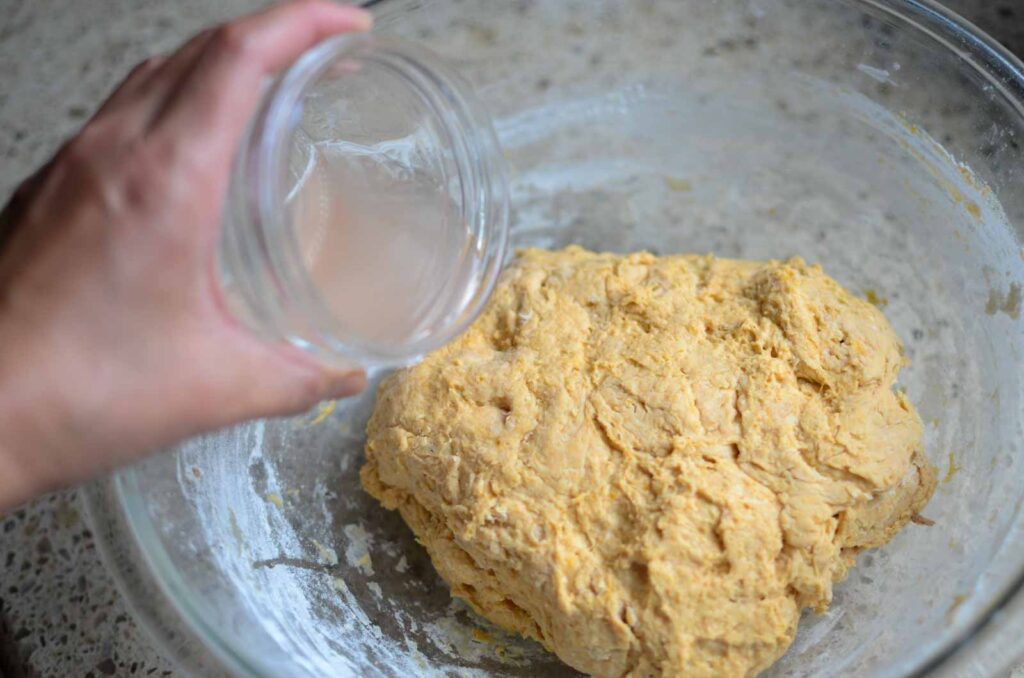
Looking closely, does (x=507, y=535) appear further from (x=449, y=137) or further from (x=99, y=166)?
(x=99, y=166)

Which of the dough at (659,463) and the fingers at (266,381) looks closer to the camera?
the fingers at (266,381)

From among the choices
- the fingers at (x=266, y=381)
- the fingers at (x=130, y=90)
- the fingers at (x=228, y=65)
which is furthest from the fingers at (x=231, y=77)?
the fingers at (x=266, y=381)

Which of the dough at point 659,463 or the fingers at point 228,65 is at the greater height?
the fingers at point 228,65

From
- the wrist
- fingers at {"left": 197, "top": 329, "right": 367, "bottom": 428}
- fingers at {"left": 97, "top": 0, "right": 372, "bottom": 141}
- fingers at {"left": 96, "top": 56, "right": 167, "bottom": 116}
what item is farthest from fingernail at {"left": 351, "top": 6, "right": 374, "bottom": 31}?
the wrist

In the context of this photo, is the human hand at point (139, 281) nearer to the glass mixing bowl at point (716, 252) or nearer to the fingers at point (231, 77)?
the fingers at point (231, 77)

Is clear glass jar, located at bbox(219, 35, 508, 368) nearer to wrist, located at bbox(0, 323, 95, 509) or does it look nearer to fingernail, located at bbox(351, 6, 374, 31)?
fingernail, located at bbox(351, 6, 374, 31)

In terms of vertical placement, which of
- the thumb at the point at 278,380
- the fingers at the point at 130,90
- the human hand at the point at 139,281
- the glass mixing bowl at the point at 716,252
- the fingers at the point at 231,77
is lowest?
the glass mixing bowl at the point at 716,252

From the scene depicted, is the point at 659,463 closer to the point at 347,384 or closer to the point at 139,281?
the point at 347,384

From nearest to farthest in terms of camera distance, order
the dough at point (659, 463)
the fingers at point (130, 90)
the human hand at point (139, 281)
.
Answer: the human hand at point (139, 281) < the fingers at point (130, 90) < the dough at point (659, 463)
